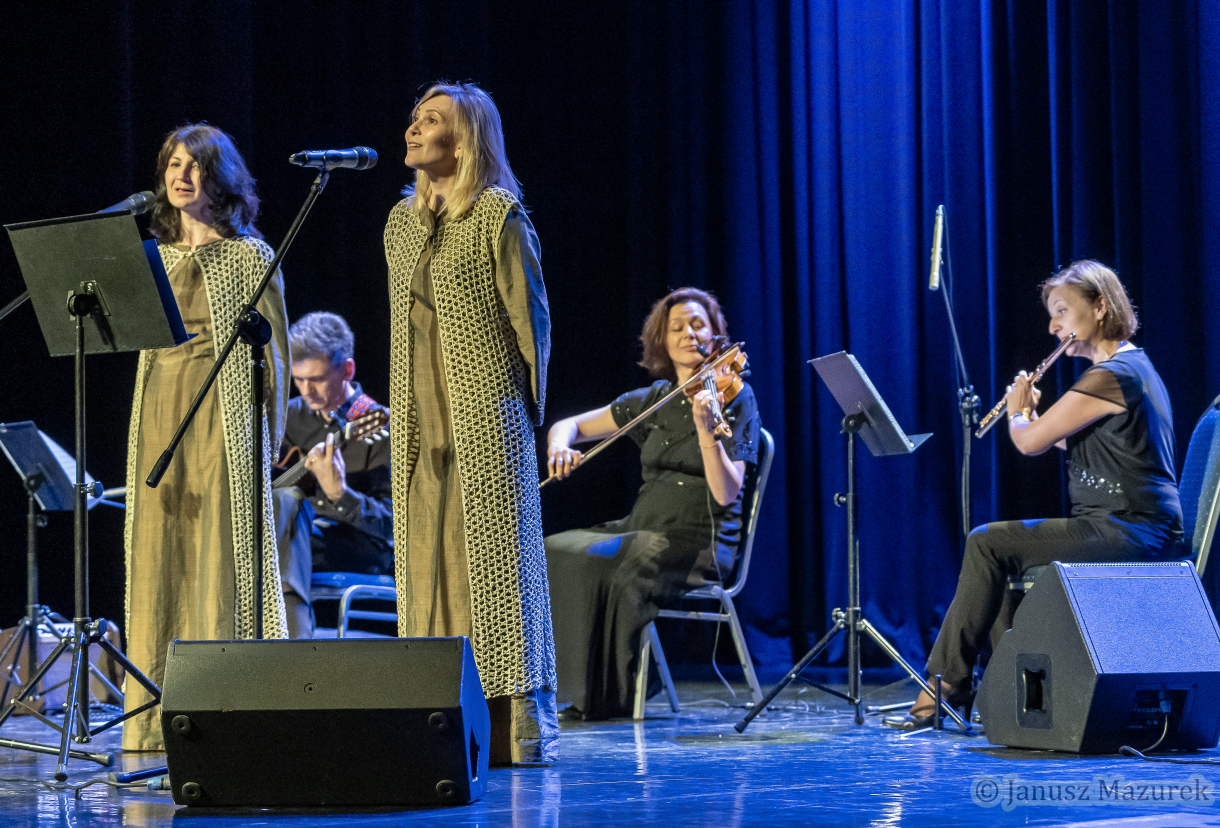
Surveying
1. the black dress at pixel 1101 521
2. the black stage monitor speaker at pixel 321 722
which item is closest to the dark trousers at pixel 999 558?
the black dress at pixel 1101 521

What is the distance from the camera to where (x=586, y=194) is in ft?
19.4

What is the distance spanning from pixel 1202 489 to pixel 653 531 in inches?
62.2

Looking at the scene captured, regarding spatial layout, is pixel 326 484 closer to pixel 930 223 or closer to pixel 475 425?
pixel 475 425

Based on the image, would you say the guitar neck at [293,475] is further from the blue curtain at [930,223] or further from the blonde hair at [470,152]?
the blue curtain at [930,223]

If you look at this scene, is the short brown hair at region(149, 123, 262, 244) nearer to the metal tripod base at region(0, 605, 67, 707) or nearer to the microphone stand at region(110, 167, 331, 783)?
the microphone stand at region(110, 167, 331, 783)

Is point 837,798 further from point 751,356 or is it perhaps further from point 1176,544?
point 751,356

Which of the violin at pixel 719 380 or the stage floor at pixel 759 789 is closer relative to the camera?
the stage floor at pixel 759 789

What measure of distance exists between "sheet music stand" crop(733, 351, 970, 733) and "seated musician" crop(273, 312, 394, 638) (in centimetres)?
137

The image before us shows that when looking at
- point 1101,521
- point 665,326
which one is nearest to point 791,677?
point 1101,521

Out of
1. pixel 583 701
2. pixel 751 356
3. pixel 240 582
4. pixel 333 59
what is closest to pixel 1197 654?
pixel 583 701

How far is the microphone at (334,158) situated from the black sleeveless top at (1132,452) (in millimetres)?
1968

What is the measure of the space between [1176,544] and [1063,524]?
11.8 inches

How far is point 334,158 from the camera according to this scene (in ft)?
9.39

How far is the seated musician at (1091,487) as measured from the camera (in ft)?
11.6
